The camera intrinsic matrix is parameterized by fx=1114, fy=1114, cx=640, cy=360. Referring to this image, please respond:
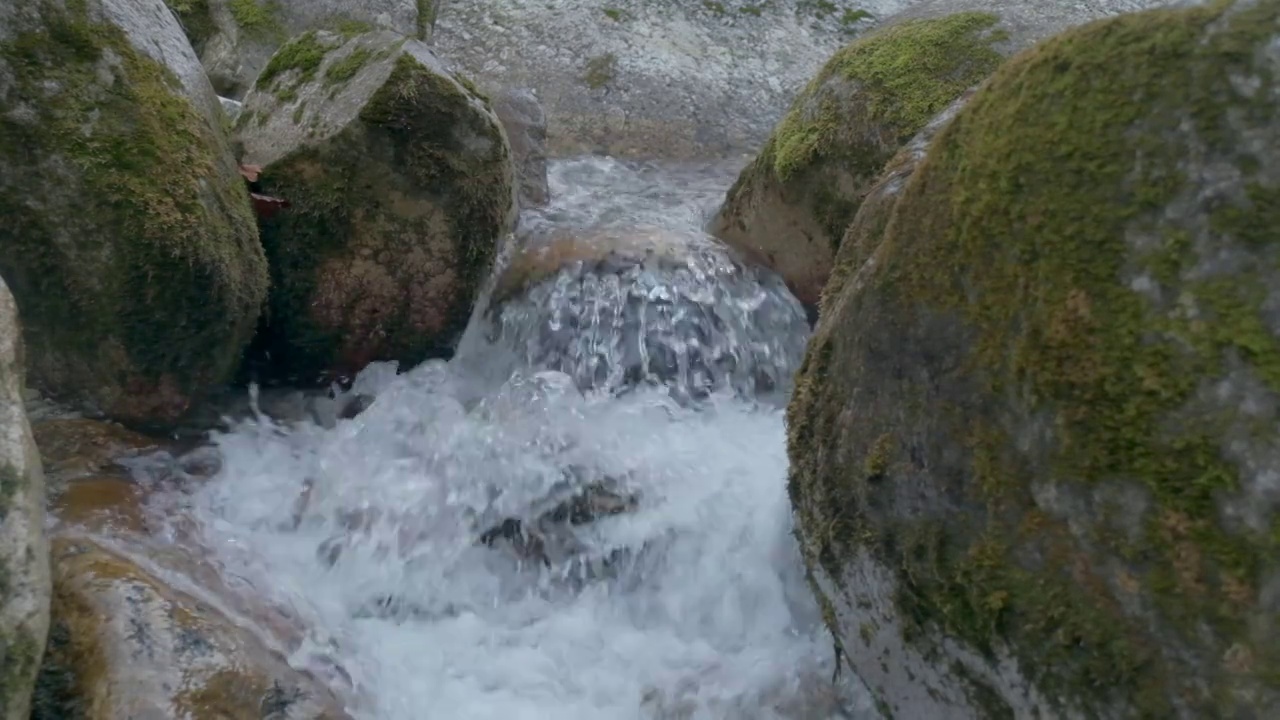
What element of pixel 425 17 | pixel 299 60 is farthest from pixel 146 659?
pixel 425 17

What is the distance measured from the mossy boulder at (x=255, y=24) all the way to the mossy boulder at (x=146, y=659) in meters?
5.99

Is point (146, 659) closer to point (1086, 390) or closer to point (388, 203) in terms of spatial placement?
point (1086, 390)

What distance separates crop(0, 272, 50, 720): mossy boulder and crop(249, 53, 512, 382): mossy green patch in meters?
2.37

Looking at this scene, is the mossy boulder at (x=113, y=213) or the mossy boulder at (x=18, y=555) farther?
the mossy boulder at (x=113, y=213)

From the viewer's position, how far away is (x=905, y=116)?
18.5 feet

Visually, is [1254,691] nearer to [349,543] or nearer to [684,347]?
[349,543]

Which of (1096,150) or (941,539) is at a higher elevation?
(1096,150)

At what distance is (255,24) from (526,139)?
2.83 m

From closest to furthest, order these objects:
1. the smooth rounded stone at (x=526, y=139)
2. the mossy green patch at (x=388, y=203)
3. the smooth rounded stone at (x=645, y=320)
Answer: the mossy green patch at (x=388, y=203) < the smooth rounded stone at (x=645, y=320) < the smooth rounded stone at (x=526, y=139)

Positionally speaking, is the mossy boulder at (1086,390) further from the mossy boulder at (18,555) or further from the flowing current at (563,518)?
the mossy boulder at (18,555)

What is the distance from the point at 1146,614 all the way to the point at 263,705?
2.33 metres

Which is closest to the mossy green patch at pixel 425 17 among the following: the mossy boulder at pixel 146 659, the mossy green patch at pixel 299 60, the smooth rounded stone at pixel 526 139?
the smooth rounded stone at pixel 526 139

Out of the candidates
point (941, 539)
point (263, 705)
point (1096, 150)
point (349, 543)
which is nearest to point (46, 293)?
point (349, 543)

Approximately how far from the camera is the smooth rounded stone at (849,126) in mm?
5746
